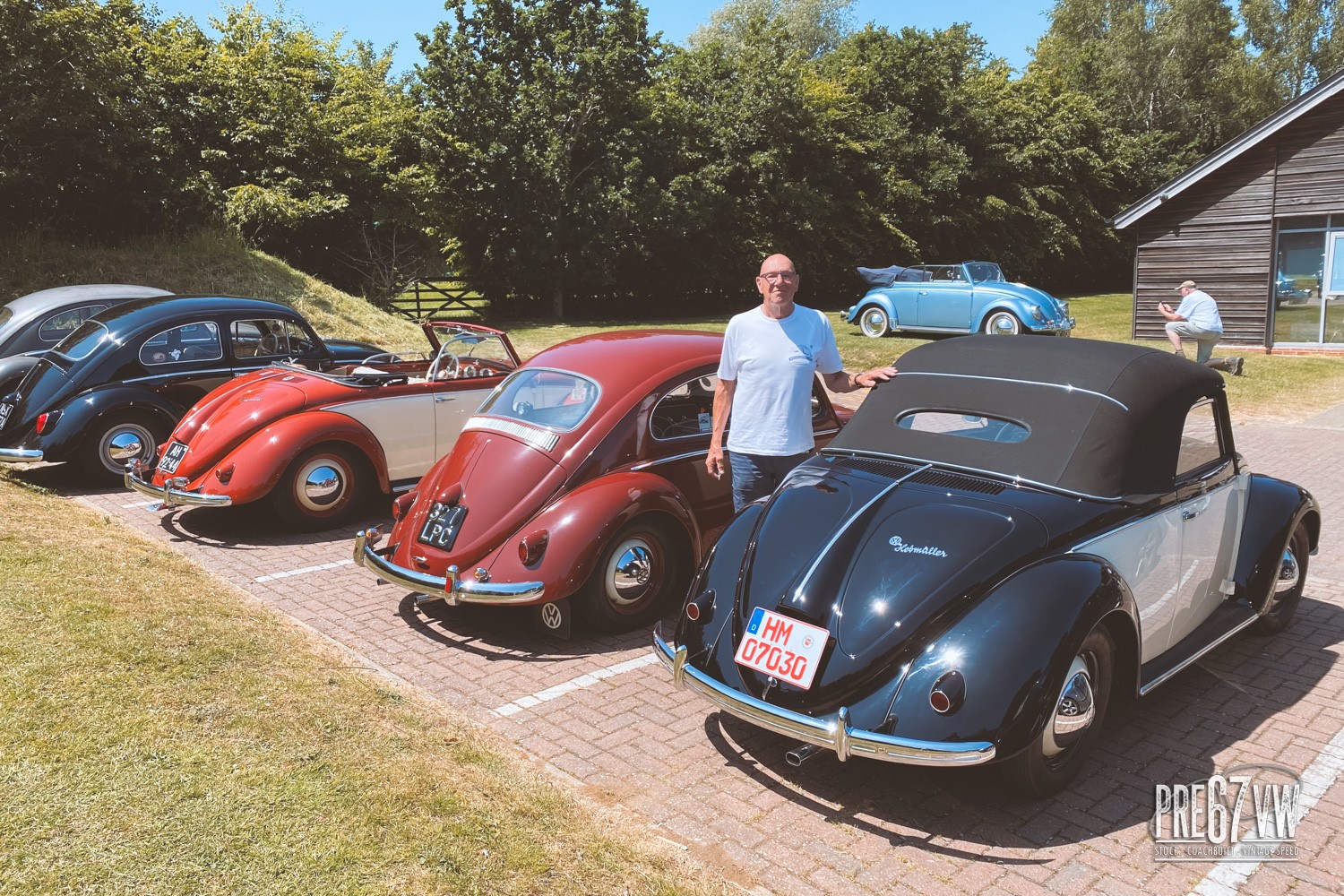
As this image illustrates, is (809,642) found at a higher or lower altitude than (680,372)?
lower

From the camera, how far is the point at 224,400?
8.01 metres

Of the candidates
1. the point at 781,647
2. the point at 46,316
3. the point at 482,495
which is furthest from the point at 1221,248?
the point at 46,316

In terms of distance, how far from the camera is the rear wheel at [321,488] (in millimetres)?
7559

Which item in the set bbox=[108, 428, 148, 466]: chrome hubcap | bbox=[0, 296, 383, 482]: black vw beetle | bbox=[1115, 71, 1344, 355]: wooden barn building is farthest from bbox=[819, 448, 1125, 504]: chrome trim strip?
bbox=[1115, 71, 1344, 355]: wooden barn building

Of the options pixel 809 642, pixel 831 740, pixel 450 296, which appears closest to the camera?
pixel 831 740

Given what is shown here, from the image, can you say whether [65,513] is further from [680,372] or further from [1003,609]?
[1003,609]

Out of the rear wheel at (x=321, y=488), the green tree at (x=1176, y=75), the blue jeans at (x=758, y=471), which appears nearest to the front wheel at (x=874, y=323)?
the rear wheel at (x=321, y=488)

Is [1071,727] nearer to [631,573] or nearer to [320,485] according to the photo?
[631,573]

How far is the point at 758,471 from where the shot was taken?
5184 millimetres

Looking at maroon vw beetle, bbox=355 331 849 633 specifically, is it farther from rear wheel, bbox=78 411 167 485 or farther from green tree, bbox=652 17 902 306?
green tree, bbox=652 17 902 306

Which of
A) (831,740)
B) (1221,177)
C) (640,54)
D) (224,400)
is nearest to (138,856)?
(831,740)

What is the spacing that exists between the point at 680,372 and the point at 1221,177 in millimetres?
18535

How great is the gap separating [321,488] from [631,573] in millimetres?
3380

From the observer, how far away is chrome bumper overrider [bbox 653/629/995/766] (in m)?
3.34
